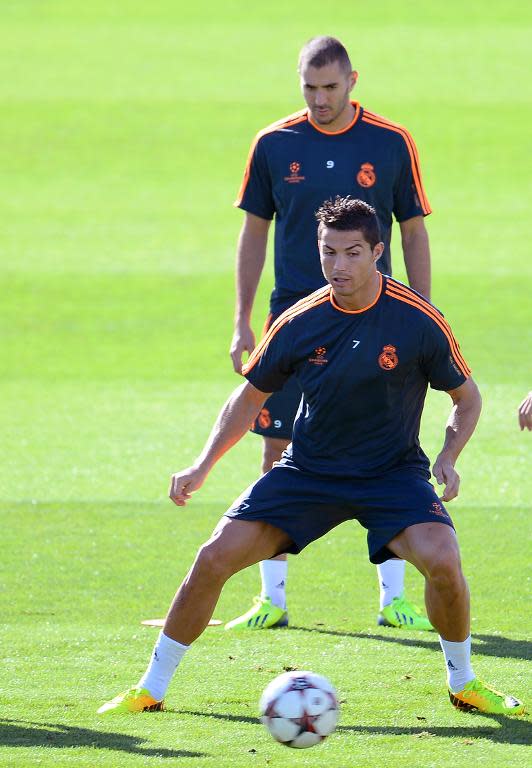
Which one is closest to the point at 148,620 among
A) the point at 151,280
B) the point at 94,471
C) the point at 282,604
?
the point at 282,604

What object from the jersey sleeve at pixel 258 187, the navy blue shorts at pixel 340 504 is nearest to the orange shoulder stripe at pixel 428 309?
the navy blue shorts at pixel 340 504

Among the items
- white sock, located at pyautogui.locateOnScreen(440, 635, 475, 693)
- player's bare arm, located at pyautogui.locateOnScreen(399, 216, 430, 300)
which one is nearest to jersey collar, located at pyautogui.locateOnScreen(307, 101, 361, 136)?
player's bare arm, located at pyautogui.locateOnScreen(399, 216, 430, 300)

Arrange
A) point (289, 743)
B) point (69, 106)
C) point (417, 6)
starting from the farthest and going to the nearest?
point (417, 6)
point (69, 106)
point (289, 743)

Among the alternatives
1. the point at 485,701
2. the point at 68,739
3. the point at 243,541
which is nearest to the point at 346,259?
the point at 243,541

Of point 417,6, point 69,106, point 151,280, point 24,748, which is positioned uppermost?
point 417,6

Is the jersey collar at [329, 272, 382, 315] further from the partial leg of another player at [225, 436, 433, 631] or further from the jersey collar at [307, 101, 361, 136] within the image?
the partial leg of another player at [225, 436, 433, 631]

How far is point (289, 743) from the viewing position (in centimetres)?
543

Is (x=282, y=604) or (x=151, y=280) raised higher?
(x=151, y=280)

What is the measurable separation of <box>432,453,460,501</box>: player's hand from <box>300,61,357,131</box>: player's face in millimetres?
2200

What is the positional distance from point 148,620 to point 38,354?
27.4 ft

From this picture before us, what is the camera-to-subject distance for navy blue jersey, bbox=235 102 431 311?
740 centimetres

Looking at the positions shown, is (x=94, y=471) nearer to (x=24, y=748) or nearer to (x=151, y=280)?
(x=24, y=748)

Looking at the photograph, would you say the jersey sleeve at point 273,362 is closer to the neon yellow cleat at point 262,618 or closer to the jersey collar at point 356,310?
the jersey collar at point 356,310

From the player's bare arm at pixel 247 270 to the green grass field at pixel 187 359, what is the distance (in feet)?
4.81
